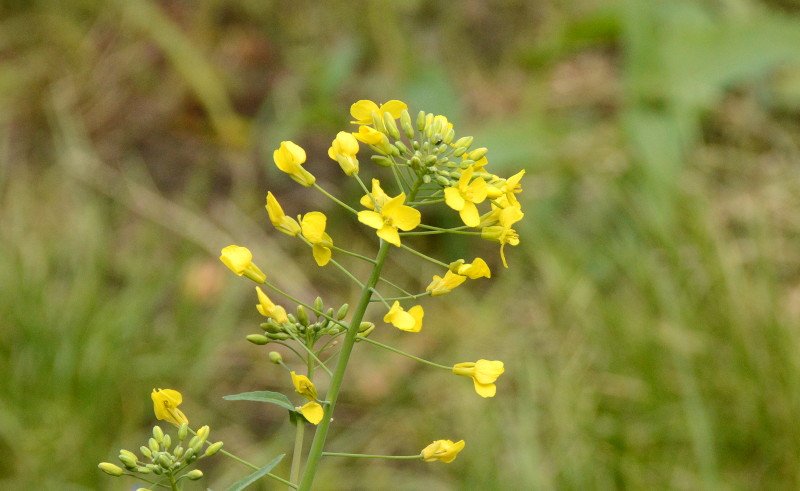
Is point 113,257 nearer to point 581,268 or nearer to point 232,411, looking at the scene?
point 232,411

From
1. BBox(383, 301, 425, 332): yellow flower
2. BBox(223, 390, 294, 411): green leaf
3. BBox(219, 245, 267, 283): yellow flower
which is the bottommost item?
BBox(223, 390, 294, 411): green leaf

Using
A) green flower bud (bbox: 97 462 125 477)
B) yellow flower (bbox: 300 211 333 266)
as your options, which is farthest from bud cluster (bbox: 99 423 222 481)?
yellow flower (bbox: 300 211 333 266)

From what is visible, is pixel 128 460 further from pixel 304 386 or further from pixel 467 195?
pixel 467 195

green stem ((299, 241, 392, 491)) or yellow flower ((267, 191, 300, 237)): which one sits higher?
yellow flower ((267, 191, 300, 237))

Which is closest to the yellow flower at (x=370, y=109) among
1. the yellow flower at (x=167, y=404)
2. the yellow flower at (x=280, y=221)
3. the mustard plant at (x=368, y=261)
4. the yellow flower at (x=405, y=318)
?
the mustard plant at (x=368, y=261)

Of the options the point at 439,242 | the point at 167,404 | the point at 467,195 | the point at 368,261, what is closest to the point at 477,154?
the point at 467,195

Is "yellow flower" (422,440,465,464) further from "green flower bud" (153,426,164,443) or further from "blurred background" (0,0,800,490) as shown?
"blurred background" (0,0,800,490)
